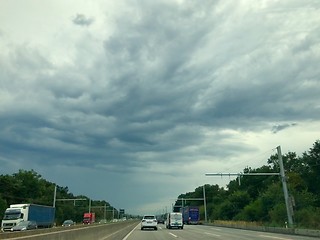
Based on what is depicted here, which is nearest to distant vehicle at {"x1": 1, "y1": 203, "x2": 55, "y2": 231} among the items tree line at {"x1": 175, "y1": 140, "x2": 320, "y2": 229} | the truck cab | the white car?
the truck cab

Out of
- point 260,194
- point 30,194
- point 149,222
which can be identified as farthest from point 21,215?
point 30,194

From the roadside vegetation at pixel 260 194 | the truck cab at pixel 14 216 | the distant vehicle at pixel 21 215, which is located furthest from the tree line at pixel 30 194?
the truck cab at pixel 14 216

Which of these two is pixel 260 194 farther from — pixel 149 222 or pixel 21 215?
pixel 21 215

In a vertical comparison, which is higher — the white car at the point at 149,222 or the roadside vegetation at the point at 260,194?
the roadside vegetation at the point at 260,194

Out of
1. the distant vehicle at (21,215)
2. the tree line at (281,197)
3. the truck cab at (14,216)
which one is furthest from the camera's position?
the tree line at (281,197)

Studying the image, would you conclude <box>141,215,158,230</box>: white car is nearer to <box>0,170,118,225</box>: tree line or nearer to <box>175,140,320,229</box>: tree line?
<box>175,140,320,229</box>: tree line

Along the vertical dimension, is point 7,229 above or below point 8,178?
below

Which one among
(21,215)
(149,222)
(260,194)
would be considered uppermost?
(260,194)

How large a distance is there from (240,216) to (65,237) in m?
83.9

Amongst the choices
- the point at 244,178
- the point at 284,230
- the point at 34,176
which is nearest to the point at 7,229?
the point at 284,230

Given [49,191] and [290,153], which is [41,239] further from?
[49,191]

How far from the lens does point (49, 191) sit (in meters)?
133

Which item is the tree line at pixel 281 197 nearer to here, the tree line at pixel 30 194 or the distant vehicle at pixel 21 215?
the distant vehicle at pixel 21 215

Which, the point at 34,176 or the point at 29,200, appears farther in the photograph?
the point at 34,176
